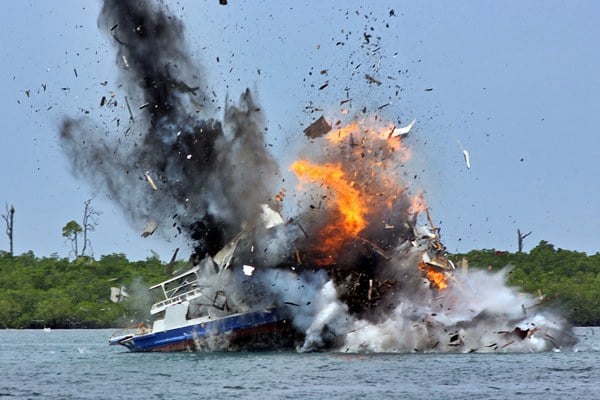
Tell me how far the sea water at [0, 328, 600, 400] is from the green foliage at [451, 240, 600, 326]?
53.3m

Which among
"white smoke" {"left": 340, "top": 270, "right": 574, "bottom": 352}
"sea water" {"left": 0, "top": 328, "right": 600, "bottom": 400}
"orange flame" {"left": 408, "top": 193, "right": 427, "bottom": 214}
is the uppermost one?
"orange flame" {"left": 408, "top": 193, "right": 427, "bottom": 214}

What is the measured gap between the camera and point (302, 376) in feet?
295

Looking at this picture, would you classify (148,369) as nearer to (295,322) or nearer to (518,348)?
(295,322)

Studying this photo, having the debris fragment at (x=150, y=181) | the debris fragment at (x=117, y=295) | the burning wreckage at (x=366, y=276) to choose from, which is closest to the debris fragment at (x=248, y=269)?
the burning wreckage at (x=366, y=276)

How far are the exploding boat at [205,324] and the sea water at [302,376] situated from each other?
1240mm

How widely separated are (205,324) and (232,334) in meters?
2.28

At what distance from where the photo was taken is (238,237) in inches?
4232

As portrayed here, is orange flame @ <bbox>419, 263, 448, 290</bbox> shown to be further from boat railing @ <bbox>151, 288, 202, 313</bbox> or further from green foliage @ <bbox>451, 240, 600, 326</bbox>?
green foliage @ <bbox>451, 240, 600, 326</bbox>

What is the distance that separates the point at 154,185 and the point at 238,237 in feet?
26.2

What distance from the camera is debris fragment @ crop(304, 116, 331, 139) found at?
103 metres

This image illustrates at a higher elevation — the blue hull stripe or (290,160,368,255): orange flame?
(290,160,368,255): orange flame

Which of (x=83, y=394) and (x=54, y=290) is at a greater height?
(x=54, y=290)

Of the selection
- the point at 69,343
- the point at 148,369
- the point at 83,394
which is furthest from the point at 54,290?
the point at 83,394

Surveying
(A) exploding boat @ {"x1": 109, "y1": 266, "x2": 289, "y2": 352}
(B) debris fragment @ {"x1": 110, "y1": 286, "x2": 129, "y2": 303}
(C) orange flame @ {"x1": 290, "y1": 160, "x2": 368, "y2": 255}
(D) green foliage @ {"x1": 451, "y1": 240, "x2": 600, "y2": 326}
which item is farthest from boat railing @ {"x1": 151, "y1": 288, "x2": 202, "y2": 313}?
(D) green foliage @ {"x1": 451, "y1": 240, "x2": 600, "y2": 326}
